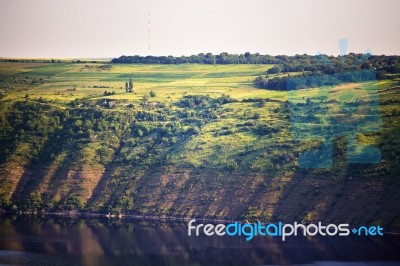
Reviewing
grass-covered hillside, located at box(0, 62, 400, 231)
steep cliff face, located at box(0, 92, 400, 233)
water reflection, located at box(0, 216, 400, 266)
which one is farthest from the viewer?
grass-covered hillside, located at box(0, 62, 400, 231)

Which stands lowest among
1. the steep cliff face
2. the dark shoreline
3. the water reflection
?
the dark shoreline

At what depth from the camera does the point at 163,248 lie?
108 m

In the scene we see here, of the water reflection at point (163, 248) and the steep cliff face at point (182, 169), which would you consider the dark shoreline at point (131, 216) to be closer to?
the steep cliff face at point (182, 169)

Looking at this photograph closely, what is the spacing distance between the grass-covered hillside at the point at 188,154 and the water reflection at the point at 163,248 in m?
7.64

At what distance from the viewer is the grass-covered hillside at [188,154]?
390 ft

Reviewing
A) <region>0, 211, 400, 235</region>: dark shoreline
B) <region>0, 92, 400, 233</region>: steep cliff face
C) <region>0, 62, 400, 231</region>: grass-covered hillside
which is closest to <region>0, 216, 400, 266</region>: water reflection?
<region>0, 211, 400, 235</region>: dark shoreline

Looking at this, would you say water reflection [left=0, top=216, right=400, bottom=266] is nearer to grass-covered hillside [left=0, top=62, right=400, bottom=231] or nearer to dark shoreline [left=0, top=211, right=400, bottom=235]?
dark shoreline [left=0, top=211, right=400, bottom=235]

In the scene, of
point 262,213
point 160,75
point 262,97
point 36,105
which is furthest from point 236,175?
point 160,75

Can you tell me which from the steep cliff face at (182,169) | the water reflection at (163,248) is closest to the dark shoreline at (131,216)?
the steep cliff face at (182,169)

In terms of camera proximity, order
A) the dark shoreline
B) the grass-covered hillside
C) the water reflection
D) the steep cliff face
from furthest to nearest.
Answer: the dark shoreline → the grass-covered hillside → the steep cliff face → the water reflection

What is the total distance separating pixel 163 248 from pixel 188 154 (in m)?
31.0

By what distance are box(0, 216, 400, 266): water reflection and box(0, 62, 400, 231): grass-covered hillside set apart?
7644mm

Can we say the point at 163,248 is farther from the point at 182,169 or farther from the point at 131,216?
the point at 182,169

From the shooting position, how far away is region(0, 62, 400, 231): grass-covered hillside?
390ft
